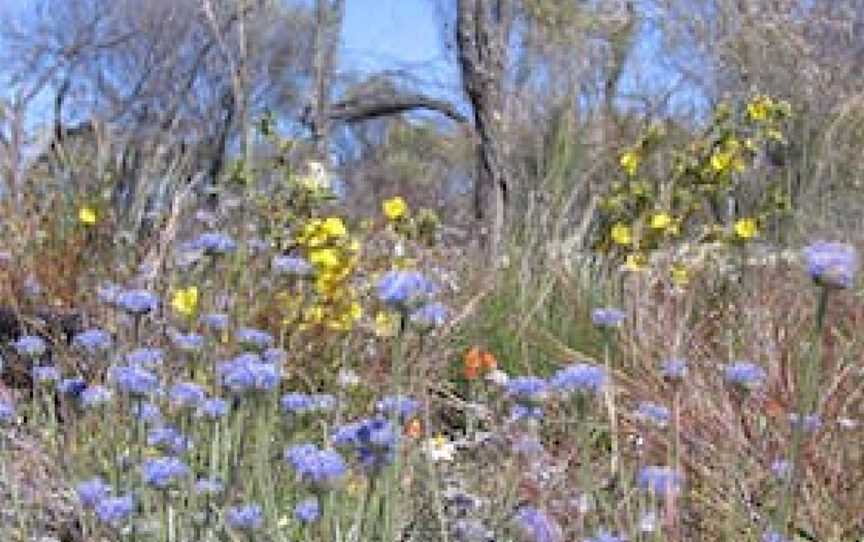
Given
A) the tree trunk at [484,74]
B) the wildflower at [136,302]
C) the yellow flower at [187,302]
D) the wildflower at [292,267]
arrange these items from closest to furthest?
the wildflower at [136,302] < the wildflower at [292,267] < the yellow flower at [187,302] < the tree trunk at [484,74]

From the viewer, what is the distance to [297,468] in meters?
2.06

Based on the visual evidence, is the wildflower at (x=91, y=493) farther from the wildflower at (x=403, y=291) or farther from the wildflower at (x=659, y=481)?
the wildflower at (x=659, y=481)

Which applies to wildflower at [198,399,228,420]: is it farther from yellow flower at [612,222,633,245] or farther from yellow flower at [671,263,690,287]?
yellow flower at [612,222,633,245]

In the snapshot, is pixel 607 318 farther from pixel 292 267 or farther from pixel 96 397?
pixel 292 267

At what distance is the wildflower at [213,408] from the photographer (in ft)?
8.46

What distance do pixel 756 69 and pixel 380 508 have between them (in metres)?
10.0

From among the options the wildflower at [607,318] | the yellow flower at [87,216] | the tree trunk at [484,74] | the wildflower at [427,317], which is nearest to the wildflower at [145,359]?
the wildflower at [427,317]

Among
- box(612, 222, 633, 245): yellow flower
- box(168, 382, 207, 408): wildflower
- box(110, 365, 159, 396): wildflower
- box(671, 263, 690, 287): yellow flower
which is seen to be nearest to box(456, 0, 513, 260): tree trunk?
box(612, 222, 633, 245): yellow flower

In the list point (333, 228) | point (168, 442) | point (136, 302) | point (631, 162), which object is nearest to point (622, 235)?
point (631, 162)

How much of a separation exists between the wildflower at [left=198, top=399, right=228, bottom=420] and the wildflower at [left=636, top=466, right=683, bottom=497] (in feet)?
2.28

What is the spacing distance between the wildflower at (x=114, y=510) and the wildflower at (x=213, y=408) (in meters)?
0.31

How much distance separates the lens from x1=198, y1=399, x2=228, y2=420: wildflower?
258 centimetres

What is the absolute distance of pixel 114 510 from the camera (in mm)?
2238

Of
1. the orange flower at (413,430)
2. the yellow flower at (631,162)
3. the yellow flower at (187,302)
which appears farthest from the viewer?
the yellow flower at (631,162)
